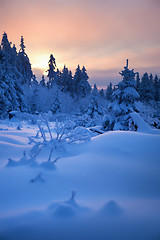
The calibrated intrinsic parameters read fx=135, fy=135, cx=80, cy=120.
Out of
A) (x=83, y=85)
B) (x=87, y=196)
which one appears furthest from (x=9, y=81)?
(x=83, y=85)

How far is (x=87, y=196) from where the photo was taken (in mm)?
1271

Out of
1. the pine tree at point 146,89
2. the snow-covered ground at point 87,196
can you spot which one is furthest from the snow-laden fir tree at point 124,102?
the pine tree at point 146,89

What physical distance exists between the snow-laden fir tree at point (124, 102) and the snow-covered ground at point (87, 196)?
5.45 metres

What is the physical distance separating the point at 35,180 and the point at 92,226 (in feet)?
2.57

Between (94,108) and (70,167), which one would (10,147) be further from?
(94,108)

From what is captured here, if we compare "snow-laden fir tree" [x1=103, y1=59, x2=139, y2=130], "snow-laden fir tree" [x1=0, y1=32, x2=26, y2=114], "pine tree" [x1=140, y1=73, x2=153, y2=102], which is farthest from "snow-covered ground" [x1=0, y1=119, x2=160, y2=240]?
"pine tree" [x1=140, y1=73, x2=153, y2=102]

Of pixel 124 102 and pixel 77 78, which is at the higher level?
pixel 77 78

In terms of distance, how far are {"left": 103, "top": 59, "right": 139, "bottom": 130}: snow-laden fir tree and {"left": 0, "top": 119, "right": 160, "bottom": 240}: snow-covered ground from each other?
5451 mm

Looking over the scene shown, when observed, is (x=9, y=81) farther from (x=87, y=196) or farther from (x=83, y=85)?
(x=83, y=85)

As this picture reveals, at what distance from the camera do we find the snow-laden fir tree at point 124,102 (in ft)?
24.8

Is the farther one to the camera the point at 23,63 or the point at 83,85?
the point at 83,85

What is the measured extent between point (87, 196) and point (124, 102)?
23.7 feet

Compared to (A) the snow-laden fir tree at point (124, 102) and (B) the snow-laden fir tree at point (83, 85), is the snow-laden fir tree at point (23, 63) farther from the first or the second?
(A) the snow-laden fir tree at point (124, 102)

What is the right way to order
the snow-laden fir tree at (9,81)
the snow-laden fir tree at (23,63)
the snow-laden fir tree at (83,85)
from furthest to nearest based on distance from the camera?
the snow-laden fir tree at (83,85) → the snow-laden fir tree at (23,63) → the snow-laden fir tree at (9,81)
